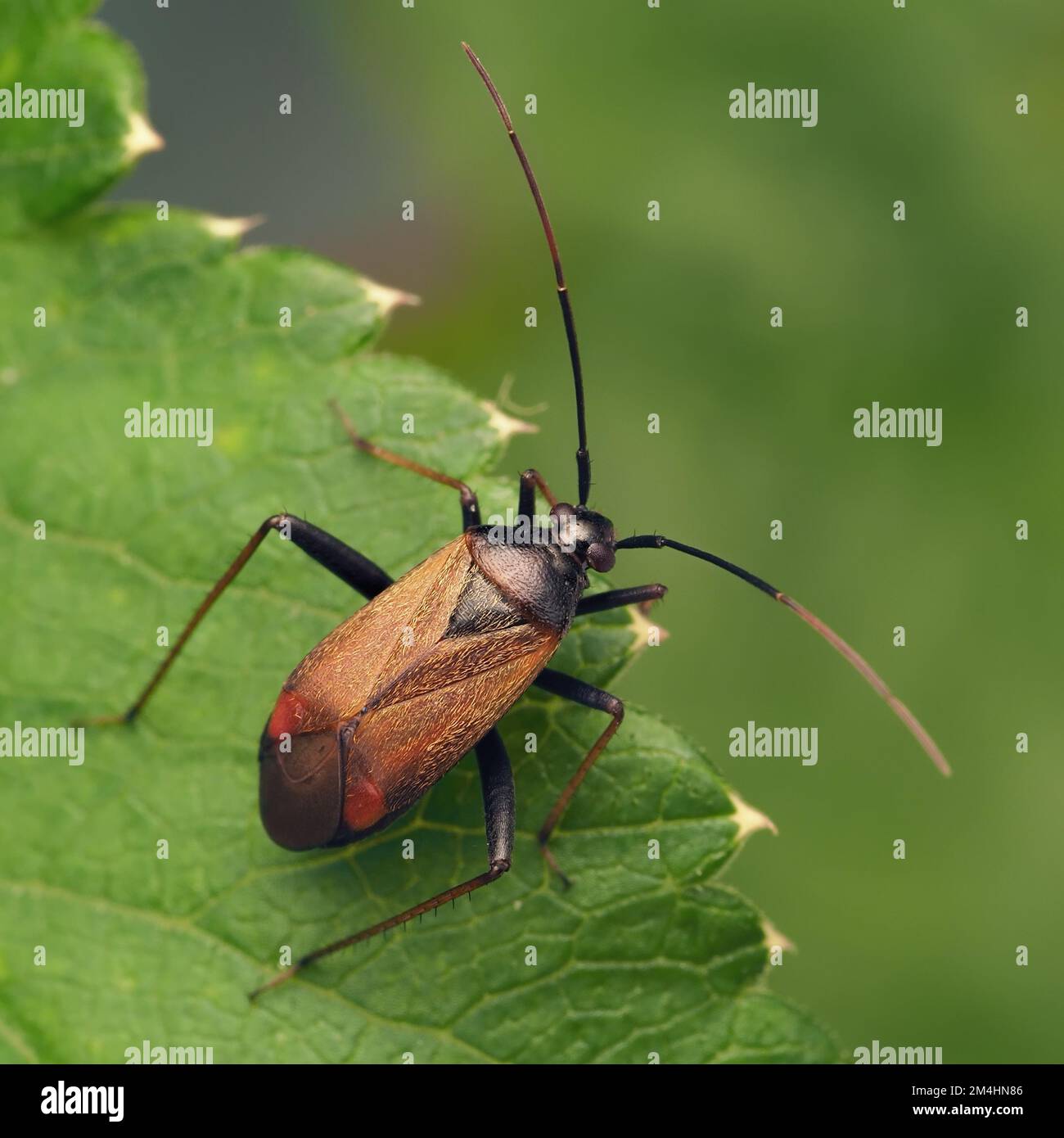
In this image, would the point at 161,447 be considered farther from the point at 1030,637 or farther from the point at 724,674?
the point at 1030,637

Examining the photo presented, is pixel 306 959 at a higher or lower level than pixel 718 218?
lower

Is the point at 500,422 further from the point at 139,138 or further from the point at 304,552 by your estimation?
the point at 139,138

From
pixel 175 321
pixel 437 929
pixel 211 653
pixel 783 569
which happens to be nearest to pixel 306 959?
pixel 437 929

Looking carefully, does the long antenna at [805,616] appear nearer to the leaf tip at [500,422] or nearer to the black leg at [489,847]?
the leaf tip at [500,422]

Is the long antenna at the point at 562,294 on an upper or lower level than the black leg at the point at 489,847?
upper

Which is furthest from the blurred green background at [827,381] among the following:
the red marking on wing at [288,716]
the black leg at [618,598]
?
the red marking on wing at [288,716]

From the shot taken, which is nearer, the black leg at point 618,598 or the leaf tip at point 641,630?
the leaf tip at point 641,630

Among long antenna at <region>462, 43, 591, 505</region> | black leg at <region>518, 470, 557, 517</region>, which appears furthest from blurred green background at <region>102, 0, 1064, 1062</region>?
black leg at <region>518, 470, 557, 517</region>
